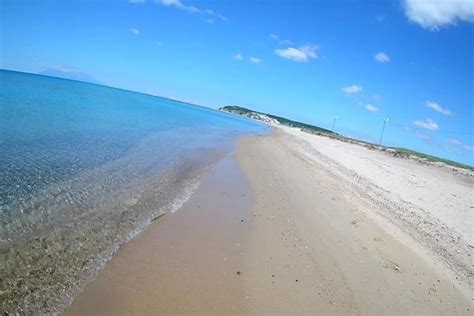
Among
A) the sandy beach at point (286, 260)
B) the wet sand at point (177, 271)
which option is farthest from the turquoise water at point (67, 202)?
the sandy beach at point (286, 260)

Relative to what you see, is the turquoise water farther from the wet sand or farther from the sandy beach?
the sandy beach

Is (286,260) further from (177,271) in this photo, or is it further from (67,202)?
(67,202)

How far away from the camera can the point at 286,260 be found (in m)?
7.16

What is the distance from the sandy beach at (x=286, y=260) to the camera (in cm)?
533

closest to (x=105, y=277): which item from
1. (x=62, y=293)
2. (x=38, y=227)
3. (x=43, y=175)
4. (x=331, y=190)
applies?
(x=62, y=293)

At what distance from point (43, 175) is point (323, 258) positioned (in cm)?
839

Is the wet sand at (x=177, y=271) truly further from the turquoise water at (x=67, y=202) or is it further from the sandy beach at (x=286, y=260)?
the turquoise water at (x=67, y=202)

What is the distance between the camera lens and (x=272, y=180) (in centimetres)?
1516

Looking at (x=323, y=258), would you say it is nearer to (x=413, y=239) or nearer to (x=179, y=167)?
(x=413, y=239)

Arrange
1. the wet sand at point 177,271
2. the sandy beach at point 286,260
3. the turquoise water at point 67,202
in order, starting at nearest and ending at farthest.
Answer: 1. the wet sand at point 177,271
2. the turquoise water at point 67,202
3. the sandy beach at point 286,260

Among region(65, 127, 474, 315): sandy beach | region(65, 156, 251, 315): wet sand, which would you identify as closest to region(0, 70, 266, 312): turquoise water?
region(65, 156, 251, 315): wet sand

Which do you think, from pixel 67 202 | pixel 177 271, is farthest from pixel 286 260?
pixel 67 202

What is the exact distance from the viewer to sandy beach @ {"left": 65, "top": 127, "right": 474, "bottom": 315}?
533 cm

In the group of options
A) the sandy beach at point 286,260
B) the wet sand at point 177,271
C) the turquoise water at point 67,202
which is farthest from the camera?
the sandy beach at point 286,260
